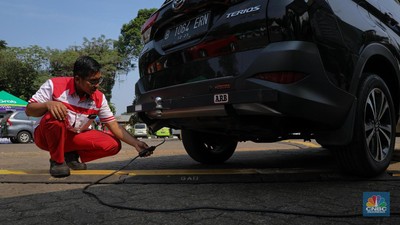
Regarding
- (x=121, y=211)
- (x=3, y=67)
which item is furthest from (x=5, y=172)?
(x=3, y=67)

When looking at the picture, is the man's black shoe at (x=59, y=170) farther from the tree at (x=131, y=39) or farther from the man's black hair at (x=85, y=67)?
the tree at (x=131, y=39)

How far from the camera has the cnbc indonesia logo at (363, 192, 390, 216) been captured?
207cm

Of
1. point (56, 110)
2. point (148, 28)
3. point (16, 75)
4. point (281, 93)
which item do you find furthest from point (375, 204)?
point (16, 75)

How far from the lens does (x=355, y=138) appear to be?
9.49 ft

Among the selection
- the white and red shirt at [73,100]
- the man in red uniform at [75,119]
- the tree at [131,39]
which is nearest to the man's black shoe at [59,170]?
the man in red uniform at [75,119]

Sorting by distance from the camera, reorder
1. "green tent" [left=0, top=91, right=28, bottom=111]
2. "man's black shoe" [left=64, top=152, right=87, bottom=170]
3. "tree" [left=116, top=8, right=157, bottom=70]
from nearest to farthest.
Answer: "man's black shoe" [left=64, top=152, right=87, bottom=170]
"green tent" [left=0, top=91, right=28, bottom=111]
"tree" [left=116, top=8, right=157, bottom=70]

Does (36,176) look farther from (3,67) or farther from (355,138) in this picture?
(3,67)

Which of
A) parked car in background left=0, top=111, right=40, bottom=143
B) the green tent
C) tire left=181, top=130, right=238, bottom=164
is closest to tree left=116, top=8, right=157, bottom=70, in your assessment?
the green tent

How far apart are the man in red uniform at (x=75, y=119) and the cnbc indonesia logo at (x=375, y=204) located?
1.82m

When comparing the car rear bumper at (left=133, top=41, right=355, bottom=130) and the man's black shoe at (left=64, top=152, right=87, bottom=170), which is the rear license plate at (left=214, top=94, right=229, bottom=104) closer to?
the car rear bumper at (left=133, top=41, right=355, bottom=130)

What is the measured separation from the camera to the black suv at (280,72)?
2.53 meters

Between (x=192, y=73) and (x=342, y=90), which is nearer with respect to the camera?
(x=342, y=90)

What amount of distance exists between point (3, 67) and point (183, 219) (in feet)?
130

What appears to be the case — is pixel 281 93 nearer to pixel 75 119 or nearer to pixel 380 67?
pixel 380 67
